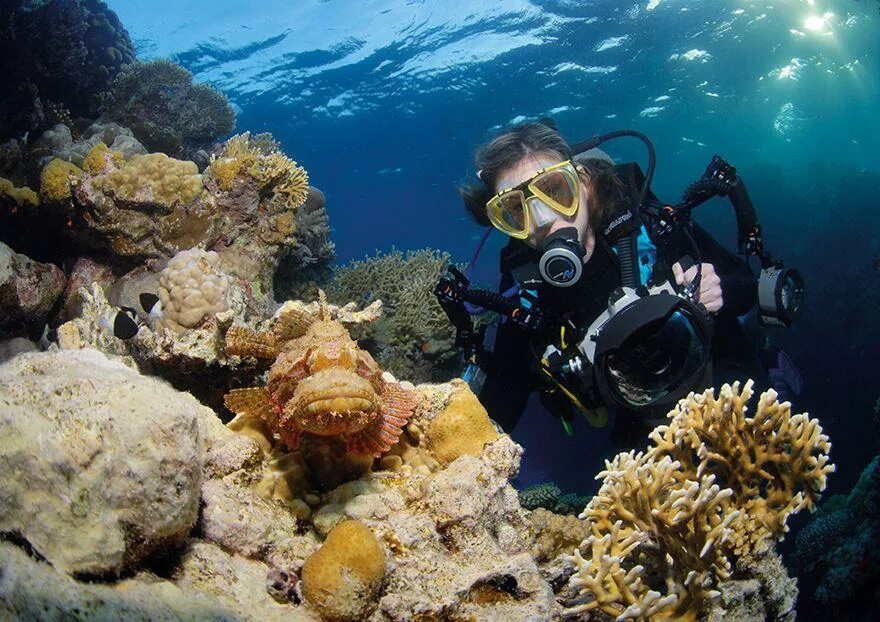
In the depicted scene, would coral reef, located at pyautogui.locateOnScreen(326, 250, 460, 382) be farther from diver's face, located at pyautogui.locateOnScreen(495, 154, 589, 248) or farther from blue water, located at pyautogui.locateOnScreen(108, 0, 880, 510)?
blue water, located at pyautogui.locateOnScreen(108, 0, 880, 510)

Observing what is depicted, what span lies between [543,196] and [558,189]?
0.67 ft

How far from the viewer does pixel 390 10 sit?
18359mm

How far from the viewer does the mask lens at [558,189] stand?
4285 millimetres

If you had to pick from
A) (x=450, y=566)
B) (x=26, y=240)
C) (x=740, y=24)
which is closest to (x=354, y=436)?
(x=450, y=566)

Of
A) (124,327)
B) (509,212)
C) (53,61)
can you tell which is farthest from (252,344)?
(53,61)

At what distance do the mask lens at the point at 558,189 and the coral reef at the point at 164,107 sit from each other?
699cm

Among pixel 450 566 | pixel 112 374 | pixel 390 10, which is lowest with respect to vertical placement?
pixel 450 566

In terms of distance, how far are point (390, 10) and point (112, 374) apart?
2049 cm

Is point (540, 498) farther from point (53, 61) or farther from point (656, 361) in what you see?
point (53, 61)

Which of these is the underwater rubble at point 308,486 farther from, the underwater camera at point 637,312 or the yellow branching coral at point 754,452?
the underwater camera at point 637,312

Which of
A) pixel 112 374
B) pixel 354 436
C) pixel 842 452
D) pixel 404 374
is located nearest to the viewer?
pixel 112 374

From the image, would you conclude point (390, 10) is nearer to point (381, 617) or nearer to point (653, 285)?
point (653, 285)

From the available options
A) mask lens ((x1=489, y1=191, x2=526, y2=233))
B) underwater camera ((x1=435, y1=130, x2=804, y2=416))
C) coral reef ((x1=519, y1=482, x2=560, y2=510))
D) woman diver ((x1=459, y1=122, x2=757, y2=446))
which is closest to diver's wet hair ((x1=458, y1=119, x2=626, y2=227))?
woman diver ((x1=459, y1=122, x2=757, y2=446))

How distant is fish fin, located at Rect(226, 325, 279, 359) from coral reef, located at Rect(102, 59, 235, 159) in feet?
23.0
